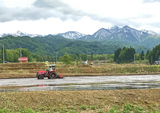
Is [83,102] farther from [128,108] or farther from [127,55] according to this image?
[127,55]

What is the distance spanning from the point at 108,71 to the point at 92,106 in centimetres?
4367

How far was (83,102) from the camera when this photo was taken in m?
14.3

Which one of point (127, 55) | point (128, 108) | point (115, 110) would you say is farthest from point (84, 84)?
point (127, 55)

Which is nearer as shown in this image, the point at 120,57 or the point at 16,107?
the point at 16,107

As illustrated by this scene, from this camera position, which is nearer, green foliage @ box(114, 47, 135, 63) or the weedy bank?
the weedy bank

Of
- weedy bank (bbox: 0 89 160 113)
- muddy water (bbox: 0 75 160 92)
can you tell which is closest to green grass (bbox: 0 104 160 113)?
weedy bank (bbox: 0 89 160 113)

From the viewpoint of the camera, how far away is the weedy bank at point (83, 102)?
1304 centimetres

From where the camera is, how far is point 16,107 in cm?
1333

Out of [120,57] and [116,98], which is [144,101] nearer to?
[116,98]

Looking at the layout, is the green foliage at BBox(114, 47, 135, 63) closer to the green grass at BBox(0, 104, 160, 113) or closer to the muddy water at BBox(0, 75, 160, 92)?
the muddy water at BBox(0, 75, 160, 92)

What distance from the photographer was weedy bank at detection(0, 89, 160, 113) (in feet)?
42.8

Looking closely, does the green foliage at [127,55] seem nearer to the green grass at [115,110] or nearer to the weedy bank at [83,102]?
the weedy bank at [83,102]

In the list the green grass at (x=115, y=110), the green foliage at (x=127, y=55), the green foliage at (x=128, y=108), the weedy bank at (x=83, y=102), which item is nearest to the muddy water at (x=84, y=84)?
the weedy bank at (x=83, y=102)

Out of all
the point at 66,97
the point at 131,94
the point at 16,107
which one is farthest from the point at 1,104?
the point at 131,94
